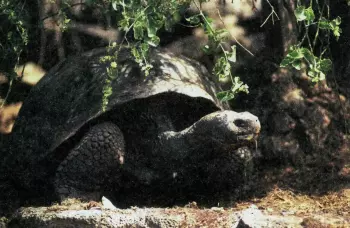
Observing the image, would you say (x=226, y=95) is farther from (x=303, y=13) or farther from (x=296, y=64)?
(x=303, y=13)

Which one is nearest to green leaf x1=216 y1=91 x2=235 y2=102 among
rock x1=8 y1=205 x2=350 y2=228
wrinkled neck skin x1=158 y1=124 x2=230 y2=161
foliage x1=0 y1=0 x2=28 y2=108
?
wrinkled neck skin x1=158 y1=124 x2=230 y2=161

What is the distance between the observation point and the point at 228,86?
5715mm

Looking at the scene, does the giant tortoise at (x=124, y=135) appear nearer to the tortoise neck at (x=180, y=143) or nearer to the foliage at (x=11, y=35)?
the tortoise neck at (x=180, y=143)

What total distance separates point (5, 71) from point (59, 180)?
47.1 inches

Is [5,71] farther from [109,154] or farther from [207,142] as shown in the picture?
[207,142]

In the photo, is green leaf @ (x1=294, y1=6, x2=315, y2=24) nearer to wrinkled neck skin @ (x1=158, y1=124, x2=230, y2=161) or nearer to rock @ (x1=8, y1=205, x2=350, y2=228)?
wrinkled neck skin @ (x1=158, y1=124, x2=230, y2=161)

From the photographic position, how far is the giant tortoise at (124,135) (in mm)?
4582

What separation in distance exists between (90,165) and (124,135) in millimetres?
359

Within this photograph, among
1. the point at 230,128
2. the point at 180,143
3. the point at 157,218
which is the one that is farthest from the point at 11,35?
the point at 157,218

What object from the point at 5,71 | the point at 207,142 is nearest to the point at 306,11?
the point at 207,142

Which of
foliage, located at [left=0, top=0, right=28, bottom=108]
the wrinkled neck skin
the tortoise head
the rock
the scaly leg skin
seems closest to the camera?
the rock

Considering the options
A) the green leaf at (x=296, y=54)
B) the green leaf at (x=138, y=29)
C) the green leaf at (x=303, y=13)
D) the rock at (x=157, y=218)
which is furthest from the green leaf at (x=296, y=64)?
the rock at (x=157, y=218)

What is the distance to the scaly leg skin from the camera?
458 cm

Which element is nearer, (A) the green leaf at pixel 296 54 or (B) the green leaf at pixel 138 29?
(B) the green leaf at pixel 138 29
